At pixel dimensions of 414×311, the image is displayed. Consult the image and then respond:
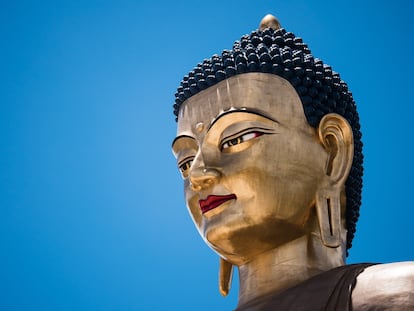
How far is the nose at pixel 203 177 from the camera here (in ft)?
17.8

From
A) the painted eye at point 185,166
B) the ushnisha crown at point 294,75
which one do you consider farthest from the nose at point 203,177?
the ushnisha crown at point 294,75

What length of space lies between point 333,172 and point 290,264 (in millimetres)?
678

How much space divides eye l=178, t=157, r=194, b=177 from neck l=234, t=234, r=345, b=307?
31.8 inches

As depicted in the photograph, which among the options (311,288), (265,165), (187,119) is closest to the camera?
(311,288)

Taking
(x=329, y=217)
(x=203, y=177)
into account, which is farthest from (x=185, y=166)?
(x=329, y=217)

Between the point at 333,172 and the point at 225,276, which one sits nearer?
the point at 333,172

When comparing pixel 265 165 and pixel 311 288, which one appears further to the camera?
pixel 265 165

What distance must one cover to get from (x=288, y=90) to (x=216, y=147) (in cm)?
63

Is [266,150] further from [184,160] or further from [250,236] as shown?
[184,160]

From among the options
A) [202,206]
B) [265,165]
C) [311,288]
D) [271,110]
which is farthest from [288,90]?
[311,288]

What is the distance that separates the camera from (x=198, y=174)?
546 centimetres

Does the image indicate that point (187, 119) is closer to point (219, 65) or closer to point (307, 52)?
point (219, 65)

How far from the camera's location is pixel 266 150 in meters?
5.43

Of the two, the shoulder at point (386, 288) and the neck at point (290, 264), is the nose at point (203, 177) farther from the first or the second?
the shoulder at point (386, 288)
